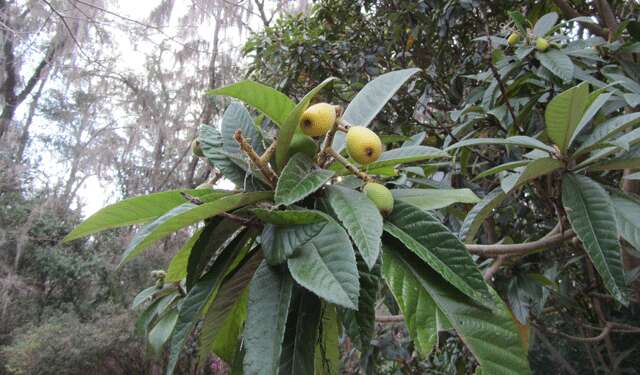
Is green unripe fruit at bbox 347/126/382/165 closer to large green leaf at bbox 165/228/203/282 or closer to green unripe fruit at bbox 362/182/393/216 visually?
green unripe fruit at bbox 362/182/393/216

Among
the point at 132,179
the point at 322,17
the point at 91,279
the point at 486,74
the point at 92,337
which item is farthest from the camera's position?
the point at 132,179

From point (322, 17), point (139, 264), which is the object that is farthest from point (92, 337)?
point (322, 17)

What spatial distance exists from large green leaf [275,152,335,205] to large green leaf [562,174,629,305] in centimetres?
42

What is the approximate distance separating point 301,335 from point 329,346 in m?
0.20

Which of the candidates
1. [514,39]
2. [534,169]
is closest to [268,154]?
[534,169]

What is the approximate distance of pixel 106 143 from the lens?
862 cm

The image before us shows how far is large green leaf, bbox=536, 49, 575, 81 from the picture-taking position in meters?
1.11

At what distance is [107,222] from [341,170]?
31 cm

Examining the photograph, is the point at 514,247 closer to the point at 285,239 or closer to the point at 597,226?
the point at 597,226

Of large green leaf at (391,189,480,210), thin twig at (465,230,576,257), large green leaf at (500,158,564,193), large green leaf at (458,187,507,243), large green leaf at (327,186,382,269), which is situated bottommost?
thin twig at (465,230,576,257)

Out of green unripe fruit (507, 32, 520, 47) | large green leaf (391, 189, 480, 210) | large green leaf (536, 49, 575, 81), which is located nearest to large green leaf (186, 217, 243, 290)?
large green leaf (391, 189, 480, 210)

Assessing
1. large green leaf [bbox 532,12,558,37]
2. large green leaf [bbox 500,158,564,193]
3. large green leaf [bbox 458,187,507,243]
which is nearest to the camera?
large green leaf [bbox 500,158,564,193]

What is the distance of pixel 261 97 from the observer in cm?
59

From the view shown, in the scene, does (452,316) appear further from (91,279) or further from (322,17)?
(91,279)
